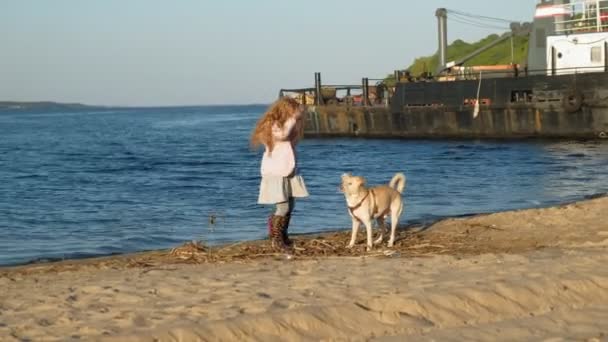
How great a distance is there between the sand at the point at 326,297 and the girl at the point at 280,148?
61cm

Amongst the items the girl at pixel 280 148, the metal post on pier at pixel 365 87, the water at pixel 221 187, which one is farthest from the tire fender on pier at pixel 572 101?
the girl at pixel 280 148

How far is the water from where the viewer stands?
13.6 metres

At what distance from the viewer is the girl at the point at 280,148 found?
29.2ft

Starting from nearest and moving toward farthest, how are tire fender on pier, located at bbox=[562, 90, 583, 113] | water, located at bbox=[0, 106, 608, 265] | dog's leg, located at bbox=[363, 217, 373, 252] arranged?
dog's leg, located at bbox=[363, 217, 373, 252]
water, located at bbox=[0, 106, 608, 265]
tire fender on pier, located at bbox=[562, 90, 583, 113]

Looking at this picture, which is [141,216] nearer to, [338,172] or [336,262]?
[336,262]

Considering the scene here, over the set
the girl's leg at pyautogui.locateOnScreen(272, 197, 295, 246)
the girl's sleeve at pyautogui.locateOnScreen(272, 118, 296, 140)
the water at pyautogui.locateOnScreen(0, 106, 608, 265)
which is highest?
the girl's sleeve at pyautogui.locateOnScreen(272, 118, 296, 140)

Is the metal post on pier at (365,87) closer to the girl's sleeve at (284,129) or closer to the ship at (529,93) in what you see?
the ship at (529,93)

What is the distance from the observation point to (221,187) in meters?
22.3

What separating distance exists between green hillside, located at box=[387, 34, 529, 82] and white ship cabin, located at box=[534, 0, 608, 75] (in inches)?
789

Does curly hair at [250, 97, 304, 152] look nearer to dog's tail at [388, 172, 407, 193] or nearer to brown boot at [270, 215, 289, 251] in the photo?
brown boot at [270, 215, 289, 251]

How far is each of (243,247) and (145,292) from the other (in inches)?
121

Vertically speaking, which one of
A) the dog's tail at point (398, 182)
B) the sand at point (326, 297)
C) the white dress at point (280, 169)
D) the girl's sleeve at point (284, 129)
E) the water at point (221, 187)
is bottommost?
the water at point (221, 187)

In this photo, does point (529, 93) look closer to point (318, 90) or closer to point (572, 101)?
point (572, 101)

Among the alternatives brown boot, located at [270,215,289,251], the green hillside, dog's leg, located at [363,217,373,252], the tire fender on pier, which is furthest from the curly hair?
the green hillside
